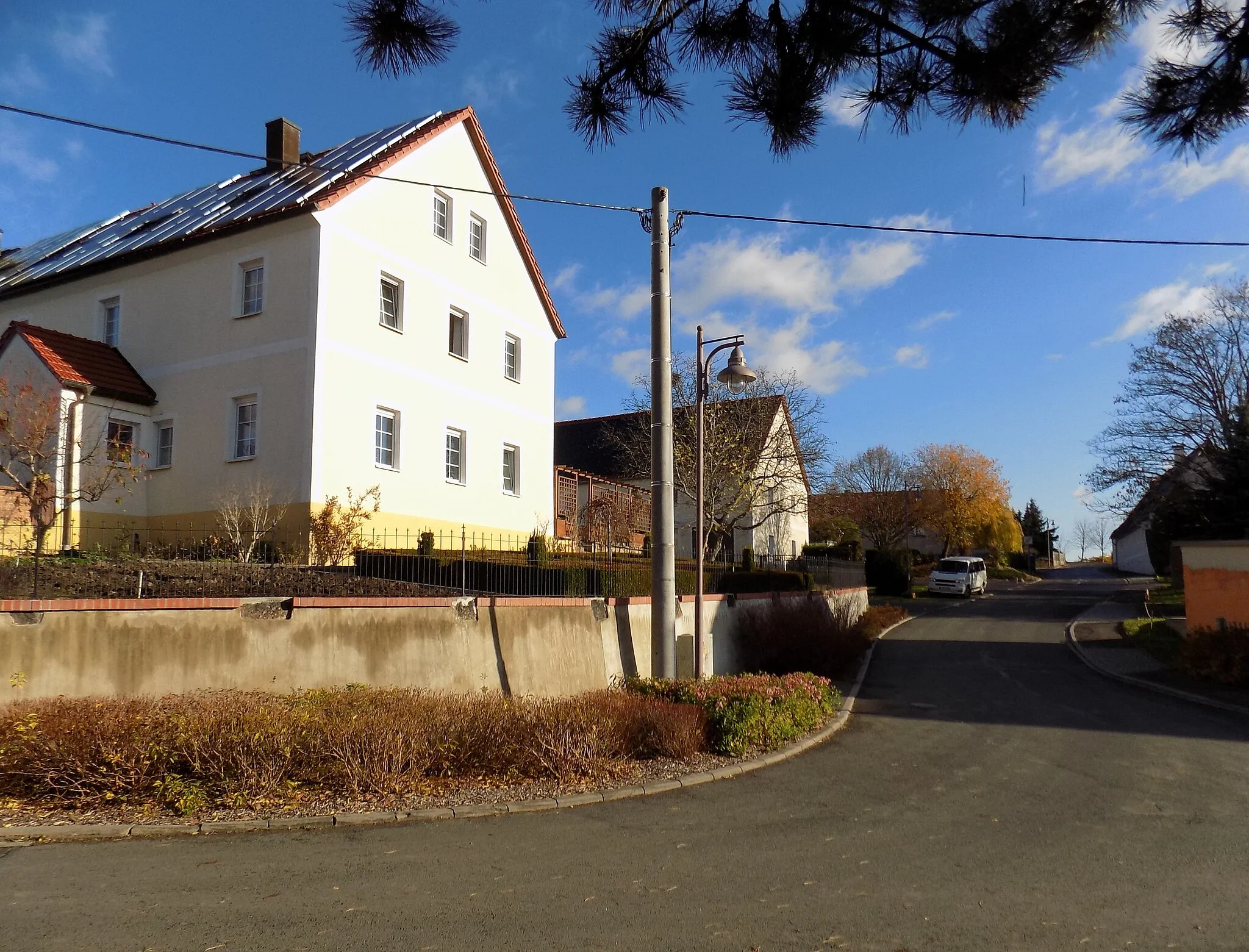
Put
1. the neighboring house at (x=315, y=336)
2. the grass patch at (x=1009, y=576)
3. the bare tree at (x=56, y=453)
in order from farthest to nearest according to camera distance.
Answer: the grass patch at (x=1009, y=576) → the neighboring house at (x=315, y=336) → the bare tree at (x=56, y=453)

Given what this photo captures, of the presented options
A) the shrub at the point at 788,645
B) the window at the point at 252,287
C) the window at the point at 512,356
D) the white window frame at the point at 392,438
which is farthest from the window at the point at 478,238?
the shrub at the point at 788,645

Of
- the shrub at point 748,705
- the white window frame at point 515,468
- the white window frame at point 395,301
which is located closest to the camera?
the shrub at point 748,705

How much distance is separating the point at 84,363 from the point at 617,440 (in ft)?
78.3

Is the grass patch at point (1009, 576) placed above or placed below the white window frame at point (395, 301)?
below

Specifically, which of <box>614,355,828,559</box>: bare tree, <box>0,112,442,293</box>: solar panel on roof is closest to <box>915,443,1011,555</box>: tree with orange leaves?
<box>614,355,828,559</box>: bare tree

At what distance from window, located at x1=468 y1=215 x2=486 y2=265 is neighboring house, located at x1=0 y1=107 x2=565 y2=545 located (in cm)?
6

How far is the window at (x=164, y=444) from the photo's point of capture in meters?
19.4

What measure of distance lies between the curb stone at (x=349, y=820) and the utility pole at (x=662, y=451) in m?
2.24

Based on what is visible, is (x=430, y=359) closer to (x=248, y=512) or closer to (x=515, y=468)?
(x=515, y=468)

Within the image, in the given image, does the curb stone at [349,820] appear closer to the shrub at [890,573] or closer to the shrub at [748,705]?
the shrub at [748,705]

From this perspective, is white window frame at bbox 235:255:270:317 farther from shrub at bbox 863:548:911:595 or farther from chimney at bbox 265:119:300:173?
shrub at bbox 863:548:911:595

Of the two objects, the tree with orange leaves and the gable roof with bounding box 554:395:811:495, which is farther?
the tree with orange leaves

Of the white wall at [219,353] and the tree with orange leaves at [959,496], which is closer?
the white wall at [219,353]

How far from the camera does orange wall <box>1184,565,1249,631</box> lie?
17047 mm
